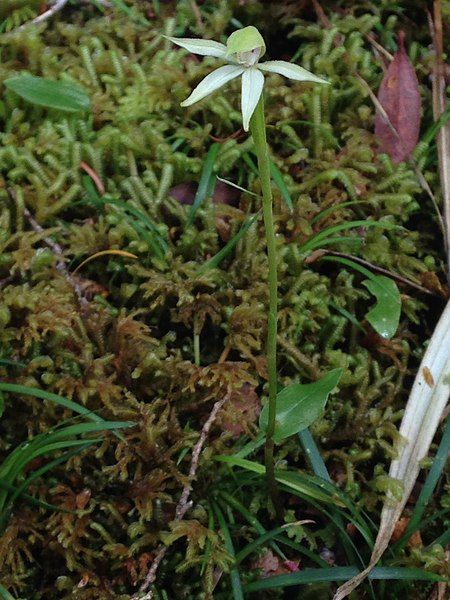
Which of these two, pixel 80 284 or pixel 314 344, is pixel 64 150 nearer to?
pixel 80 284

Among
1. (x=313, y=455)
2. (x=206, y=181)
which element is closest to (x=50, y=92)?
(x=206, y=181)

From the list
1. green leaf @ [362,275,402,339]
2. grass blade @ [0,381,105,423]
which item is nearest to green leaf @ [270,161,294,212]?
green leaf @ [362,275,402,339]

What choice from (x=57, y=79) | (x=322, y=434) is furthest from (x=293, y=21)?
(x=322, y=434)

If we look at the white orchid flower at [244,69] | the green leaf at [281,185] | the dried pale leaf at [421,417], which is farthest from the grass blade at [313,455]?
the white orchid flower at [244,69]

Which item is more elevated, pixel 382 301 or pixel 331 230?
pixel 331 230

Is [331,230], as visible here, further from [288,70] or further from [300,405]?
[288,70]

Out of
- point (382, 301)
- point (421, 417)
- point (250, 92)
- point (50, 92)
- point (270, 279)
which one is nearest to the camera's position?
point (250, 92)

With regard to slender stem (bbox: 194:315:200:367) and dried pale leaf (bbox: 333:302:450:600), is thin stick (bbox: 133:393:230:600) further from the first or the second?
dried pale leaf (bbox: 333:302:450:600)
